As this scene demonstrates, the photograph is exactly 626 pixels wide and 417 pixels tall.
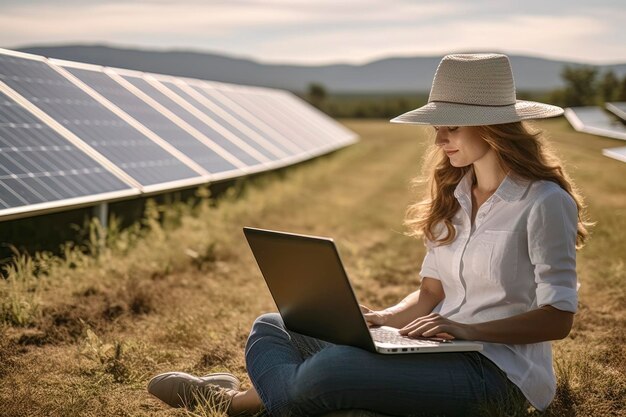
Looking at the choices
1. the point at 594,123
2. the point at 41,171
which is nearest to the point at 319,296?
the point at 41,171

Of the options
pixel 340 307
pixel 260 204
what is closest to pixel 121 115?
pixel 260 204

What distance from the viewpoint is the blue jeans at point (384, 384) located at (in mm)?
2949

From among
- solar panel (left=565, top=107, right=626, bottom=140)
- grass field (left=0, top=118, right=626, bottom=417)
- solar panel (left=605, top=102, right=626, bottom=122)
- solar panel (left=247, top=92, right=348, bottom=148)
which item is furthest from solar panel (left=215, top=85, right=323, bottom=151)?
solar panel (left=605, top=102, right=626, bottom=122)

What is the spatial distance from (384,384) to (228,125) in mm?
9213

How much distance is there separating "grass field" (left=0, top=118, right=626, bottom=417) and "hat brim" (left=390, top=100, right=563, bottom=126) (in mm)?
597

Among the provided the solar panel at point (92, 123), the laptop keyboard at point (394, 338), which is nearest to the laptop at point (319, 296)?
the laptop keyboard at point (394, 338)

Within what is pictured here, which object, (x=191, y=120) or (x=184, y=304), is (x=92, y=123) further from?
(x=191, y=120)

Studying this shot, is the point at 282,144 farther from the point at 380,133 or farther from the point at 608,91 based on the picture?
the point at 608,91

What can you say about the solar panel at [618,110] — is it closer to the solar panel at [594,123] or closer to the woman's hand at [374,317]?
the solar panel at [594,123]

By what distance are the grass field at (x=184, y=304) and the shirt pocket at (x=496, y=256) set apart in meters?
0.69

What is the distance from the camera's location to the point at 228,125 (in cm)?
1184

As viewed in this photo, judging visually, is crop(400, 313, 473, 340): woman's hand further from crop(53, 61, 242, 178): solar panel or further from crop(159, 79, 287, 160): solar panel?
crop(159, 79, 287, 160): solar panel


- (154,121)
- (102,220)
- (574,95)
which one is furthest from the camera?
(574,95)

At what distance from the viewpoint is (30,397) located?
→ 372 centimetres
